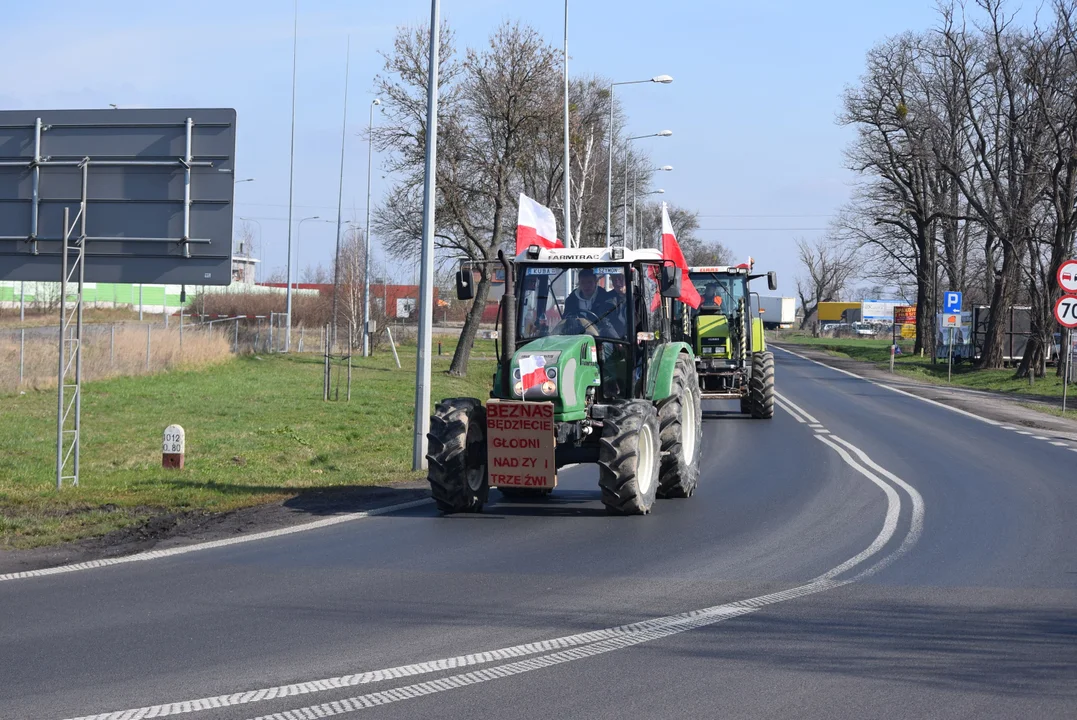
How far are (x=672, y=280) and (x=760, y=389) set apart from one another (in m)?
13.3

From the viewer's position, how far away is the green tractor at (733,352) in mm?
25844

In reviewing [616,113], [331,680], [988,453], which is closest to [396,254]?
[616,113]

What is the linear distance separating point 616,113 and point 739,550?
173 feet

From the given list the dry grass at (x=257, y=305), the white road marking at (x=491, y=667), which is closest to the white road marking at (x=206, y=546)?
the white road marking at (x=491, y=667)

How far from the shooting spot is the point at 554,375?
11969 millimetres

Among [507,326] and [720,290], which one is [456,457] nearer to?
[507,326]

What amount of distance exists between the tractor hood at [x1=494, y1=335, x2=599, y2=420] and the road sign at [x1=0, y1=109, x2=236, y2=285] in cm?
503

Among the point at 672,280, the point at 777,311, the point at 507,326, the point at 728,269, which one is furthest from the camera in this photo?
the point at 777,311

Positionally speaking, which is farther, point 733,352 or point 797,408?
point 797,408

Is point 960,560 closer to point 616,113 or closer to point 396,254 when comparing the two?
point 396,254

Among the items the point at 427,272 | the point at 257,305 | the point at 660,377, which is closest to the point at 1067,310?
the point at 660,377

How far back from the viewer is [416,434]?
52.5 feet

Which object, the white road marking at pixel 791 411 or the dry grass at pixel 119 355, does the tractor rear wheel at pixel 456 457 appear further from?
A: the dry grass at pixel 119 355

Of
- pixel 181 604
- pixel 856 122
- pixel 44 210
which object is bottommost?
pixel 181 604
